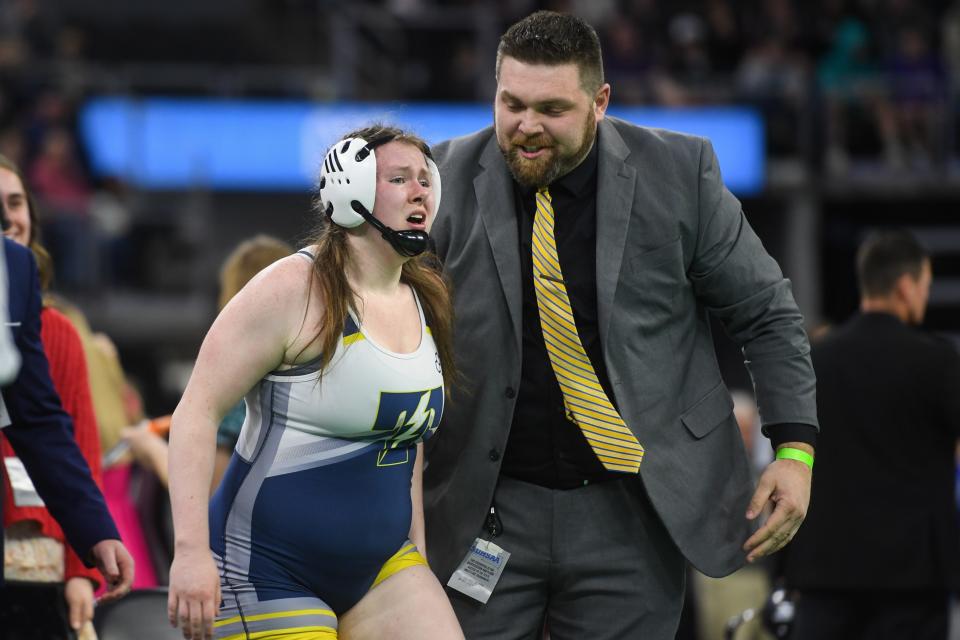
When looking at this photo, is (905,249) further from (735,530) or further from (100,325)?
(100,325)

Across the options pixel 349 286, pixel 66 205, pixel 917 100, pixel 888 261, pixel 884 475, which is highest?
pixel 349 286

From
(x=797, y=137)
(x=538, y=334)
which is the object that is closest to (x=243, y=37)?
(x=797, y=137)

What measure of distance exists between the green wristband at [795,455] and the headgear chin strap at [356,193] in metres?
1.10

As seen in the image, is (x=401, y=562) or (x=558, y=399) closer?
(x=401, y=562)

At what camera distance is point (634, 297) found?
4.09 metres

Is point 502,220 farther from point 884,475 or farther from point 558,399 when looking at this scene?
point 884,475

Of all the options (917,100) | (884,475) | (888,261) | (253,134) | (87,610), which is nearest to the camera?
(87,610)

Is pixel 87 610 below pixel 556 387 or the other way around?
below

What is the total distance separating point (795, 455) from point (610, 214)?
0.80m

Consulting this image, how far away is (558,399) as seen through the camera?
13.3 ft

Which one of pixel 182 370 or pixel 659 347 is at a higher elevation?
pixel 659 347

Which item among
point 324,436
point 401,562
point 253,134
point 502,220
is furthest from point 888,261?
point 253,134

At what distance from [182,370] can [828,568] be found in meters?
9.12

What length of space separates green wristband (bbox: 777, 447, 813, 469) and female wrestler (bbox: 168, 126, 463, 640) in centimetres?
94
